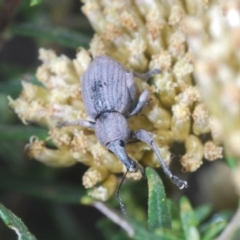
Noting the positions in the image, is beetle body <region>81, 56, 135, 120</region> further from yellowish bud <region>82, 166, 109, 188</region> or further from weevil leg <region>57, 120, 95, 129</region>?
yellowish bud <region>82, 166, 109, 188</region>

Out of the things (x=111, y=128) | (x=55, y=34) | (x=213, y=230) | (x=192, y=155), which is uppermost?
(x=55, y=34)

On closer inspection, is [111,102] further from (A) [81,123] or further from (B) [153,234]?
(B) [153,234]

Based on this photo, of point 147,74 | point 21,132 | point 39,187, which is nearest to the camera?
point 147,74

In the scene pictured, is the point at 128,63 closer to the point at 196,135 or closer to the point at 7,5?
the point at 196,135

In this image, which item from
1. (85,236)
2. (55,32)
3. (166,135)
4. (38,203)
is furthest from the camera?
(38,203)

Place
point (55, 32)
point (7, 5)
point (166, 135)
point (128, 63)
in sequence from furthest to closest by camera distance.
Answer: point (55, 32)
point (7, 5)
point (128, 63)
point (166, 135)

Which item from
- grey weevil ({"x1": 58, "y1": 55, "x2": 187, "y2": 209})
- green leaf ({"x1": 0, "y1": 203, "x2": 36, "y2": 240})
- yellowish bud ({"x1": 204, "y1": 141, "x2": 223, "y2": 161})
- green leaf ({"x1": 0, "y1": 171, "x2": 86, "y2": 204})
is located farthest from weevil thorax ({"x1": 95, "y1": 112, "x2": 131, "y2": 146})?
green leaf ({"x1": 0, "y1": 171, "x2": 86, "y2": 204})

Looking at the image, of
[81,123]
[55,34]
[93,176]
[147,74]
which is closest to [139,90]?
[147,74]

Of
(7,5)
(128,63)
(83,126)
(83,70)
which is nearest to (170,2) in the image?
(128,63)
